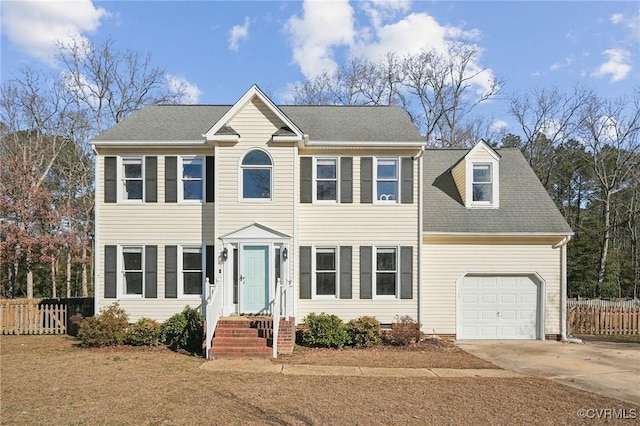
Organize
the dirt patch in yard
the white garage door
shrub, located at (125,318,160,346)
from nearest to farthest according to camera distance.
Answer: the dirt patch in yard
shrub, located at (125,318,160,346)
the white garage door

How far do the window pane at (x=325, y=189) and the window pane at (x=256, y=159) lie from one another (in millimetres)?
1878

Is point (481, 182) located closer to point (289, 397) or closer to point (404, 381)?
point (404, 381)

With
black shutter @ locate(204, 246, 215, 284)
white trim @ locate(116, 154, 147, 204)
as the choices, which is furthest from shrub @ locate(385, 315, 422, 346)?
white trim @ locate(116, 154, 147, 204)

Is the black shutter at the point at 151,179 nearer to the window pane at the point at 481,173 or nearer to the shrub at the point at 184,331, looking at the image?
the shrub at the point at 184,331

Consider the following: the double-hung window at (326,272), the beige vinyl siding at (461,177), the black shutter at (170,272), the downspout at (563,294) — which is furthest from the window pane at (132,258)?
the downspout at (563,294)

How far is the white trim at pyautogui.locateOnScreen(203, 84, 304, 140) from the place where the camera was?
1289cm

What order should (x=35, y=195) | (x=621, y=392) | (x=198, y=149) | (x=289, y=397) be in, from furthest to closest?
(x=35, y=195)
(x=198, y=149)
(x=621, y=392)
(x=289, y=397)

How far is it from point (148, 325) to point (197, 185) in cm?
466

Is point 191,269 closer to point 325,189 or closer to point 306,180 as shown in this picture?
point 306,180

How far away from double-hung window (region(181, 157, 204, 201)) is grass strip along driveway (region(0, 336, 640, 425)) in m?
5.40

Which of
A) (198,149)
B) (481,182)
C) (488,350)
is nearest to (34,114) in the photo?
(198,149)

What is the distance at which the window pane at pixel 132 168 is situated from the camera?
13.8m

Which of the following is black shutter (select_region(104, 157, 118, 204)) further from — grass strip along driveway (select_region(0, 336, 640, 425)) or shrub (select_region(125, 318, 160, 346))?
grass strip along driveway (select_region(0, 336, 640, 425))

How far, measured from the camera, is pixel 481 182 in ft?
48.9
